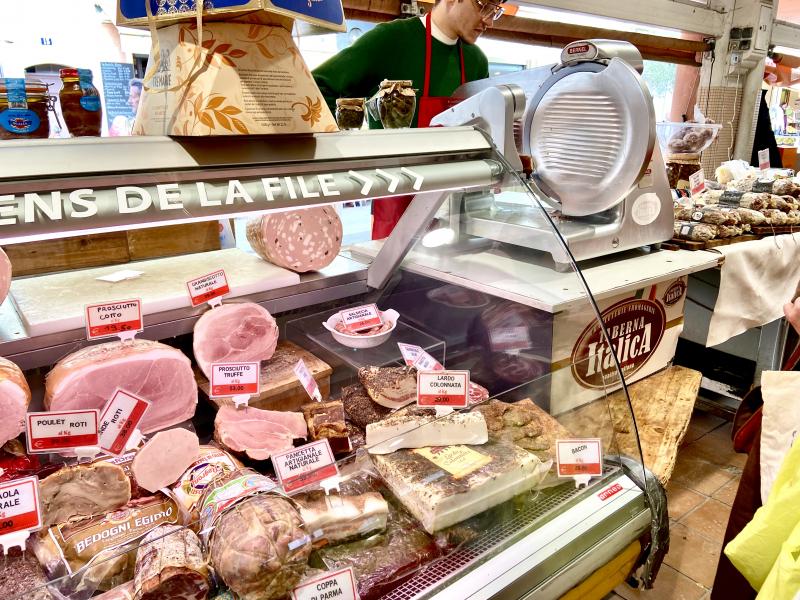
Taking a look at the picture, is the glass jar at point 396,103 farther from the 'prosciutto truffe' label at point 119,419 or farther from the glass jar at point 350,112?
the 'prosciutto truffe' label at point 119,419

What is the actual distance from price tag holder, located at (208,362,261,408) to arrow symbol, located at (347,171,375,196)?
0.54 m

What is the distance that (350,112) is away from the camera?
65.0 inches

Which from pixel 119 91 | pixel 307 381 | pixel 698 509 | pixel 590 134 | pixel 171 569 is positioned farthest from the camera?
pixel 698 509

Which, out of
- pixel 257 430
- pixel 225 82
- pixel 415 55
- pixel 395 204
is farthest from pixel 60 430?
pixel 415 55

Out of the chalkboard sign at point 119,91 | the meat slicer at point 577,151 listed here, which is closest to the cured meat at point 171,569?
the meat slicer at point 577,151

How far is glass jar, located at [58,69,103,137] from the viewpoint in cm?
115

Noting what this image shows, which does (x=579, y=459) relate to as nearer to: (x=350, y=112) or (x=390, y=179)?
(x=390, y=179)

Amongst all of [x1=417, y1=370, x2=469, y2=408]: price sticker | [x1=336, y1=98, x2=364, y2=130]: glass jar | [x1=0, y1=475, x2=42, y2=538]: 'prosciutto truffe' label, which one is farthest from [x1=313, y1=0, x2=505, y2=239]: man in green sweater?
[x1=0, y1=475, x2=42, y2=538]: 'prosciutto truffe' label

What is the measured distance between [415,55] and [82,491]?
259 cm

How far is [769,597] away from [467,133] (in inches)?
47.3

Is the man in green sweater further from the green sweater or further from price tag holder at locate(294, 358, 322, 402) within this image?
price tag holder at locate(294, 358, 322, 402)

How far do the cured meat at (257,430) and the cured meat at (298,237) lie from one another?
0.53 m

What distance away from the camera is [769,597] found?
104 cm

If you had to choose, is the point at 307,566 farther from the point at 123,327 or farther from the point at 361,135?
the point at 361,135
